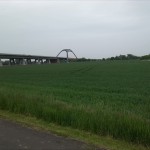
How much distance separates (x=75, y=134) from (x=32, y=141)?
1.27 metres

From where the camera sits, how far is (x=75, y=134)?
27.3 feet

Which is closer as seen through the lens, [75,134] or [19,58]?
[75,134]

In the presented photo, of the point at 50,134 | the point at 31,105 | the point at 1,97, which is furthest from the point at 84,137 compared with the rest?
the point at 1,97

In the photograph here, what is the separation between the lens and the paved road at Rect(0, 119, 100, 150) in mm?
6969

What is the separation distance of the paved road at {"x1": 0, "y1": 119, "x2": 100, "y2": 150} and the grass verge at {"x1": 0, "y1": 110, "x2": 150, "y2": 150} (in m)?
0.33

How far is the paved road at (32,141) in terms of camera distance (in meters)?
6.97

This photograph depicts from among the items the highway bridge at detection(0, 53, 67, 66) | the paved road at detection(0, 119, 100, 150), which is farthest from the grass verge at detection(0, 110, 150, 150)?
the highway bridge at detection(0, 53, 67, 66)

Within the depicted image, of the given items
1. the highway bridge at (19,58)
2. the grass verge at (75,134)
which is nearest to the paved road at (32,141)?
the grass verge at (75,134)

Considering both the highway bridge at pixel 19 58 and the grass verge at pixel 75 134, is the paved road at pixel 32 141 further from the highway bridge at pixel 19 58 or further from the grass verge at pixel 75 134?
the highway bridge at pixel 19 58

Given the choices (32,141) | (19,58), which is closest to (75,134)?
(32,141)

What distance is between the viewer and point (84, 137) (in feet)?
26.4

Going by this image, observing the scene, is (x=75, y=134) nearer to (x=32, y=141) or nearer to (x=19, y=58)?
(x=32, y=141)

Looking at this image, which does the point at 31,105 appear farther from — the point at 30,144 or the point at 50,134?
the point at 30,144

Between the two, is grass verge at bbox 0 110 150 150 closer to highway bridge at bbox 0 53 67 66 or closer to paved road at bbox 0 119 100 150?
paved road at bbox 0 119 100 150
